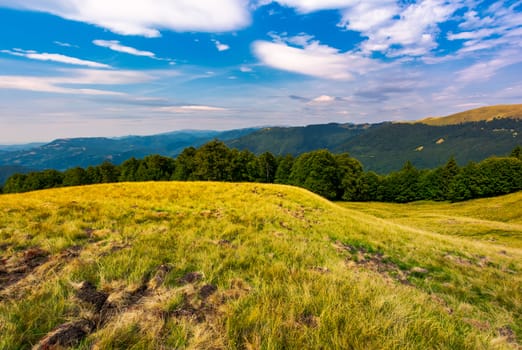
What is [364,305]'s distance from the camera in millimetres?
3816

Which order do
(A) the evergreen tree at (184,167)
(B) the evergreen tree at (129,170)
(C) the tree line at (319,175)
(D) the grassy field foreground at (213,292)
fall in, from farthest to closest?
1. (B) the evergreen tree at (129,170)
2. (A) the evergreen tree at (184,167)
3. (C) the tree line at (319,175)
4. (D) the grassy field foreground at (213,292)

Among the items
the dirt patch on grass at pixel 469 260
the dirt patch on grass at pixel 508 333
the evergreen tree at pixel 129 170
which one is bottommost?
the evergreen tree at pixel 129 170

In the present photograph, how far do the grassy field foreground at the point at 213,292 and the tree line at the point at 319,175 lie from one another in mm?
48353

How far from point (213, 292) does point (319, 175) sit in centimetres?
5766

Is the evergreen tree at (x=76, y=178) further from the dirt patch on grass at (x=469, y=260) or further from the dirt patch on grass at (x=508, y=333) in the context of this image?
the dirt patch on grass at (x=508, y=333)

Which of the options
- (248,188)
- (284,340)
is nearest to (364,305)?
(284,340)

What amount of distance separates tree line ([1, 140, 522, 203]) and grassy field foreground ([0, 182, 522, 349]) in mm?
48353

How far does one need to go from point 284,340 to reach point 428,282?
782 cm

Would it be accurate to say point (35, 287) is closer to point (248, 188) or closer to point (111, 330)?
point (111, 330)

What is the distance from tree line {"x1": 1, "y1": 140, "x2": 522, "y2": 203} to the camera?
188 feet

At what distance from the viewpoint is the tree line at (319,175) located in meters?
57.4

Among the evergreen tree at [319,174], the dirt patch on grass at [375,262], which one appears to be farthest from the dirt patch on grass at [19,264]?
the evergreen tree at [319,174]

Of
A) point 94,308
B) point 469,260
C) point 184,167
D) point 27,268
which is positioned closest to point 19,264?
point 27,268

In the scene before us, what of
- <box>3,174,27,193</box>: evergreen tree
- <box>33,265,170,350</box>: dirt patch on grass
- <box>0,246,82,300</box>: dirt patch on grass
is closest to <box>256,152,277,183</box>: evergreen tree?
<box>0,246,82,300</box>: dirt patch on grass
